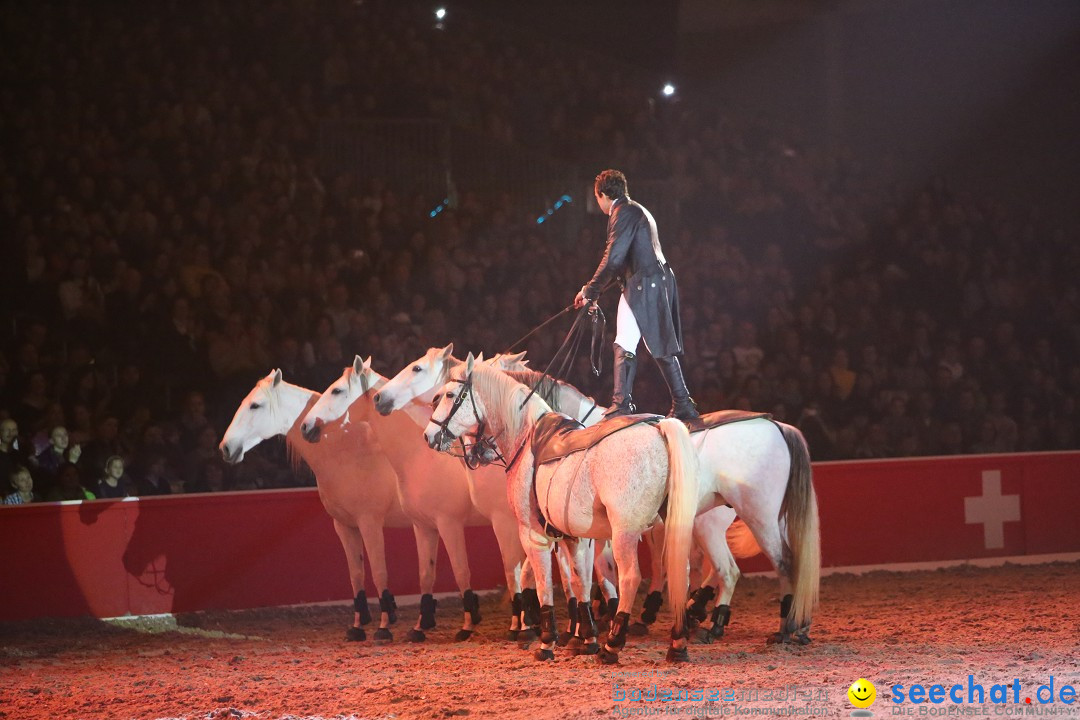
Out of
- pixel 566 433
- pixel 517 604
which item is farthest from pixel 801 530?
pixel 517 604

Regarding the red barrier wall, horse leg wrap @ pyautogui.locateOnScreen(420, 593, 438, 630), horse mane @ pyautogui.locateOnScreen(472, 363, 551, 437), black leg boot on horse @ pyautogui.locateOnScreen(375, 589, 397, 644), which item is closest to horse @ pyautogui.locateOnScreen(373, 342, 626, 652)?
horse mane @ pyautogui.locateOnScreen(472, 363, 551, 437)

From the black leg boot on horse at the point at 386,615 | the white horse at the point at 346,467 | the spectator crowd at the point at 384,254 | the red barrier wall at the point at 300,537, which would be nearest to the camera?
the black leg boot on horse at the point at 386,615

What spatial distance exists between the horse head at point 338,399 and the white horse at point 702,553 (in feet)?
5.01

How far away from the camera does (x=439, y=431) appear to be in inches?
285

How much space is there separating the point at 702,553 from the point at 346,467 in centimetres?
285

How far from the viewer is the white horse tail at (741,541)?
859 cm

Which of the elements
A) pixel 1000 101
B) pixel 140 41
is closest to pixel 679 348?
pixel 140 41

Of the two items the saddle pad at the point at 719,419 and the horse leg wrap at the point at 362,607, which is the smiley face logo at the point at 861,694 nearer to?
the saddle pad at the point at 719,419

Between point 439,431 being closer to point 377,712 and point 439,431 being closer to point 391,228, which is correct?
point 377,712

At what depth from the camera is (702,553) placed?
8.74 metres

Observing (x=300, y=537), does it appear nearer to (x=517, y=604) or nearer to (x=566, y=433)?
(x=517, y=604)

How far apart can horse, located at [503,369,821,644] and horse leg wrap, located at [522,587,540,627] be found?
135 centimetres

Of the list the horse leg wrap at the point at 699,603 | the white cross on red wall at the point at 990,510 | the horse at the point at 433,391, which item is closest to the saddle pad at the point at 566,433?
the horse at the point at 433,391

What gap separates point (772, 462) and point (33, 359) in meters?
7.30
